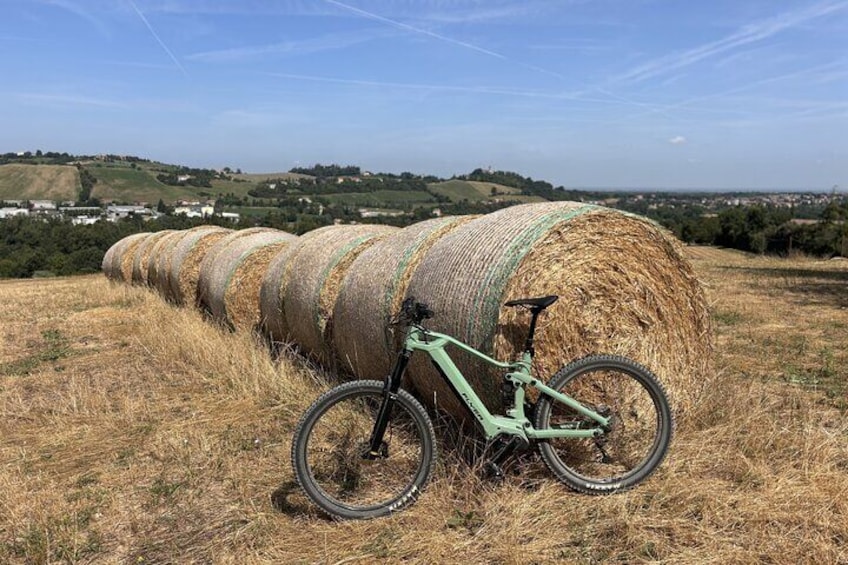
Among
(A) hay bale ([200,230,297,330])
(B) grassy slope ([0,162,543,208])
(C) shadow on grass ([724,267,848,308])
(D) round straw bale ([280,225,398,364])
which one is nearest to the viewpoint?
(D) round straw bale ([280,225,398,364])

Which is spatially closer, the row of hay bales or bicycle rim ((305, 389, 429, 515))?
bicycle rim ((305, 389, 429, 515))

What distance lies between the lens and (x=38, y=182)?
89.8 meters

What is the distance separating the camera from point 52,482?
4.32m

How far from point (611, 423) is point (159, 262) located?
40.0 feet

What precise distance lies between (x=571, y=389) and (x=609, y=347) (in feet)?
1.59

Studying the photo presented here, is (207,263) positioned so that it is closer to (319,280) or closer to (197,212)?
(319,280)

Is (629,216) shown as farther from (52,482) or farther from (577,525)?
(52,482)

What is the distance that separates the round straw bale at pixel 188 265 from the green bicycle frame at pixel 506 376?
888 cm

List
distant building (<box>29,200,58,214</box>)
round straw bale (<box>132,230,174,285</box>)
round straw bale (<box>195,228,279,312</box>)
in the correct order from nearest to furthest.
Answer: round straw bale (<box>195,228,279,312</box>)
round straw bale (<box>132,230,174,285</box>)
distant building (<box>29,200,58,214</box>)

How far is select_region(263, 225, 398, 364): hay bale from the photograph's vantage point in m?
6.58

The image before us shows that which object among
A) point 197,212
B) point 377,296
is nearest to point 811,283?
point 377,296

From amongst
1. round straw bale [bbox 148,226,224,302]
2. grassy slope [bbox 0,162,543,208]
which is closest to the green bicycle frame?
round straw bale [bbox 148,226,224,302]

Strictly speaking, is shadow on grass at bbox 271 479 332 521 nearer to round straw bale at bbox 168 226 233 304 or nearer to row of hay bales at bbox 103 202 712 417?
row of hay bales at bbox 103 202 712 417

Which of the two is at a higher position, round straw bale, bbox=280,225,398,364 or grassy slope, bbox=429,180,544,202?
grassy slope, bbox=429,180,544,202
